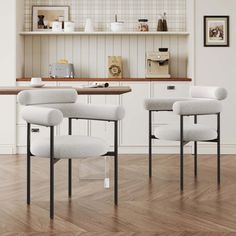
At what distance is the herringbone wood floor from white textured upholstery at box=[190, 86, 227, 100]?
0.73 metres

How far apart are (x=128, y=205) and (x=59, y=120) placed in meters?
0.83

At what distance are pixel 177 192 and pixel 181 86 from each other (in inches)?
92.7

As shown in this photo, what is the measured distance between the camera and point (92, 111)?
3.73m

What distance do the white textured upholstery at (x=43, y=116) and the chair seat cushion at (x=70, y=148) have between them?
158mm

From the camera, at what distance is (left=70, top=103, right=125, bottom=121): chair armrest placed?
360 centimetres

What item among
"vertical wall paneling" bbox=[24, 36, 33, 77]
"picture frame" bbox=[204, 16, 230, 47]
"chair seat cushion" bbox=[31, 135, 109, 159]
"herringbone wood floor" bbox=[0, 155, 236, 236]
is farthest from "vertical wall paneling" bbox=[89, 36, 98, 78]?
"chair seat cushion" bbox=[31, 135, 109, 159]

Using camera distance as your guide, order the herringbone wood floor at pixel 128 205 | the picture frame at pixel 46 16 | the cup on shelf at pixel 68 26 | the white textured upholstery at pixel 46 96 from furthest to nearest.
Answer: the picture frame at pixel 46 16, the cup on shelf at pixel 68 26, the white textured upholstery at pixel 46 96, the herringbone wood floor at pixel 128 205

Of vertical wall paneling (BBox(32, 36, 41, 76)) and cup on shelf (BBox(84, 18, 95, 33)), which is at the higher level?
cup on shelf (BBox(84, 18, 95, 33))

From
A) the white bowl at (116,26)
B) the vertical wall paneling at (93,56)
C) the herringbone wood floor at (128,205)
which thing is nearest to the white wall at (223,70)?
the white bowl at (116,26)

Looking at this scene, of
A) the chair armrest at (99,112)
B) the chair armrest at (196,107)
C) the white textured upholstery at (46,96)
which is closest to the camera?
the white textured upholstery at (46,96)

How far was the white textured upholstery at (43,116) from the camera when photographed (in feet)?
10.4

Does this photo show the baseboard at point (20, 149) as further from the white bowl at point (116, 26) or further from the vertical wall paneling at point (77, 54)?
the white bowl at point (116, 26)

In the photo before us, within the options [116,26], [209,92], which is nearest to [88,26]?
[116,26]

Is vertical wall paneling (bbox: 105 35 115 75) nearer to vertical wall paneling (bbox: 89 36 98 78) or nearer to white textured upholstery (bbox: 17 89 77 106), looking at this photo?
vertical wall paneling (bbox: 89 36 98 78)
